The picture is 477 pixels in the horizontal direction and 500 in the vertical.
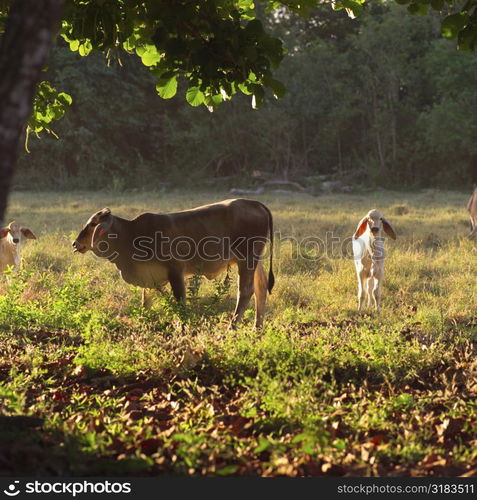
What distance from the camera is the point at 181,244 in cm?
812

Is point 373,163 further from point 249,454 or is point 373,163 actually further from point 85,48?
point 249,454

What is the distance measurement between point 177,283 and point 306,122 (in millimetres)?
29643

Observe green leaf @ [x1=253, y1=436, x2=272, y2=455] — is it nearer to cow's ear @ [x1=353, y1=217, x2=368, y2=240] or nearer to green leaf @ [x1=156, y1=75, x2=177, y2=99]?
green leaf @ [x1=156, y1=75, x2=177, y2=99]

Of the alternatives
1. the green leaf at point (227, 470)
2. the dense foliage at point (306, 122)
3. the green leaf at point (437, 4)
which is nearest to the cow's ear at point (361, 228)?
the green leaf at point (437, 4)

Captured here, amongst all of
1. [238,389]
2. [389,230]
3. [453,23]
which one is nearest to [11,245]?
[389,230]

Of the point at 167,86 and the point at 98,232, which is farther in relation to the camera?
the point at 98,232

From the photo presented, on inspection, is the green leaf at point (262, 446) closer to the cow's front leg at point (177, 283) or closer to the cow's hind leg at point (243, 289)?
the cow's front leg at point (177, 283)

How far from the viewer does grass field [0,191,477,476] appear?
377 cm

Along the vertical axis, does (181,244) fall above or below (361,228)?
below

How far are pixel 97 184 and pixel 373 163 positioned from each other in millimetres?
Answer: 12808

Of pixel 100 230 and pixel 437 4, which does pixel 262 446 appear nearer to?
pixel 437 4

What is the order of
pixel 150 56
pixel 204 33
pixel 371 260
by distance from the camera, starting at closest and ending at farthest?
pixel 204 33
pixel 150 56
pixel 371 260

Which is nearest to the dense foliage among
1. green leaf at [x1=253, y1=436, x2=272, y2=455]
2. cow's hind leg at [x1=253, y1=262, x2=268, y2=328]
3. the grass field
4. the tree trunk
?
cow's hind leg at [x1=253, y1=262, x2=268, y2=328]

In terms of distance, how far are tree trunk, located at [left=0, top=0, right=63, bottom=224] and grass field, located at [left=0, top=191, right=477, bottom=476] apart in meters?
1.51
